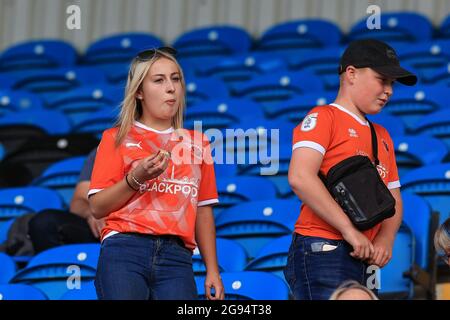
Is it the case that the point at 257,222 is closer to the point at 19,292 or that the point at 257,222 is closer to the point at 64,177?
the point at 19,292

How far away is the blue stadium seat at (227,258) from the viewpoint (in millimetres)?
4371

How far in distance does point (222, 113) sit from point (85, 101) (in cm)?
130

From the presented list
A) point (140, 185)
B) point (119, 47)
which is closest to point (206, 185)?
point (140, 185)

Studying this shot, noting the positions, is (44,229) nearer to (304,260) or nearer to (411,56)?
(304,260)

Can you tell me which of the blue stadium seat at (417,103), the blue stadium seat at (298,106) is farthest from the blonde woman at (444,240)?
the blue stadium seat at (298,106)

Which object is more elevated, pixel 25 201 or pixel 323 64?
pixel 323 64

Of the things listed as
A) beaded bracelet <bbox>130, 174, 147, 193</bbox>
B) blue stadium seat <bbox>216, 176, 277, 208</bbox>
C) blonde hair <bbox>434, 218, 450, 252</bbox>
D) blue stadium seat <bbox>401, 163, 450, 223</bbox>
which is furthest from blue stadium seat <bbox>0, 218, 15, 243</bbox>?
blonde hair <bbox>434, 218, 450, 252</bbox>

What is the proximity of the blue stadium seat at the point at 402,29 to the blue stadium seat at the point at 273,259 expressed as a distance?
131 inches

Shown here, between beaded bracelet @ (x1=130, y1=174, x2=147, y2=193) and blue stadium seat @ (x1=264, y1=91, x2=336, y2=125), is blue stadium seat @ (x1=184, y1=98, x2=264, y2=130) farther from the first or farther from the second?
beaded bracelet @ (x1=130, y1=174, x2=147, y2=193)

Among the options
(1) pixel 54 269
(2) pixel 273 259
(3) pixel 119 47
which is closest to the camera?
(2) pixel 273 259

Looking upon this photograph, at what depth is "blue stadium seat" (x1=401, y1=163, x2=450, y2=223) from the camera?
4812 millimetres

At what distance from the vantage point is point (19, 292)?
4.13m

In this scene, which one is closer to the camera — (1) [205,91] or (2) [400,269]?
(2) [400,269]
